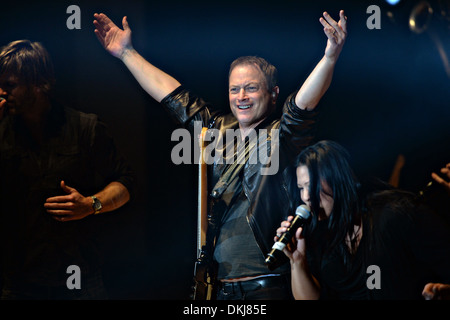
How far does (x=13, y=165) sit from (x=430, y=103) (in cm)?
253

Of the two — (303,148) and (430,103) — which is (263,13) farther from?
(430,103)

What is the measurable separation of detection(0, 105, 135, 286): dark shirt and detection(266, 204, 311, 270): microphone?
98 cm

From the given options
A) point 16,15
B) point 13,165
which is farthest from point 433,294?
point 16,15

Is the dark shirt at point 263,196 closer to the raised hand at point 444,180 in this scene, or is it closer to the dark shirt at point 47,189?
the dark shirt at point 47,189

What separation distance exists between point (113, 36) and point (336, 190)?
64.0 inches

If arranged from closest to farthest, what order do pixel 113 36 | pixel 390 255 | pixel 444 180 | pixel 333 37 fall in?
pixel 333 37
pixel 390 255
pixel 444 180
pixel 113 36

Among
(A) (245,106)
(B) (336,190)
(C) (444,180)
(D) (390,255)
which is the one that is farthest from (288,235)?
(C) (444,180)

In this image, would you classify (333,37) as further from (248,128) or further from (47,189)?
(47,189)

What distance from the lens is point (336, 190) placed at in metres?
2.76

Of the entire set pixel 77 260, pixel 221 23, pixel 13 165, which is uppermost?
pixel 221 23

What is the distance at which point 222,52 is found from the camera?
119 inches

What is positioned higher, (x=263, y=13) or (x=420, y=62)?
(x=263, y=13)

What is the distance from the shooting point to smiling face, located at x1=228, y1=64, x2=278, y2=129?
283 cm
